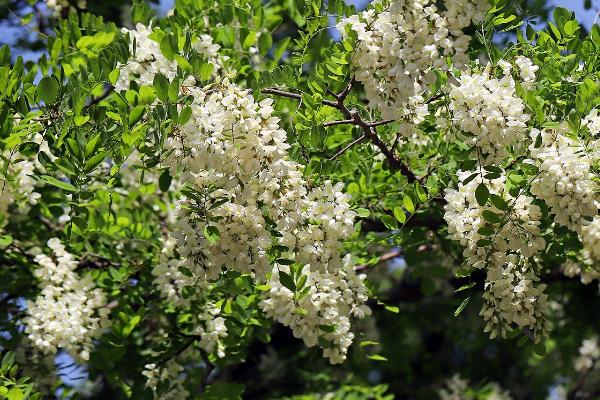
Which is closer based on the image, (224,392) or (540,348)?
(540,348)

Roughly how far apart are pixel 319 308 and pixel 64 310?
1235 mm

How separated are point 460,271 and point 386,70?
2.56ft

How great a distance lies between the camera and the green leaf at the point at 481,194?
274 centimetres

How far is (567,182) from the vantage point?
104 inches

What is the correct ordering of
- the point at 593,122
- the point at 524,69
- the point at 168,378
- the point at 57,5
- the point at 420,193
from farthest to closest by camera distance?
the point at 57,5
the point at 168,378
the point at 420,193
the point at 524,69
the point at 593,122

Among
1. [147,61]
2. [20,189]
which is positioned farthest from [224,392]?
[147,61]

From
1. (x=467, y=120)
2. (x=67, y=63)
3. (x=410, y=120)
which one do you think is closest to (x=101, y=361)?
(x=67, y=63)

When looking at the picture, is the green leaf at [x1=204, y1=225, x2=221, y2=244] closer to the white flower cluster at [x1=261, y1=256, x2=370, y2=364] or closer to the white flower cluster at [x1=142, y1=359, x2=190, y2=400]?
the white flower cluster at [x1=261, y1=256, x2=370, y2=364]

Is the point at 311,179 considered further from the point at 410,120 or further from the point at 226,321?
the point at 226,321

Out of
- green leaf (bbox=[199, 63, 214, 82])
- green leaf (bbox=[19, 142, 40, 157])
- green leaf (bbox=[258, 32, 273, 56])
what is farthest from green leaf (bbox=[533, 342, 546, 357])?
green leaf (bbox=[19, 142, 40, 157])

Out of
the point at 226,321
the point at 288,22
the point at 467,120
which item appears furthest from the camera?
the point at 288,22

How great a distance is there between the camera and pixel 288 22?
6098 millimetres

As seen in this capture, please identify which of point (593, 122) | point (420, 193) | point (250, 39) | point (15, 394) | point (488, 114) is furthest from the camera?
point (250, 39)

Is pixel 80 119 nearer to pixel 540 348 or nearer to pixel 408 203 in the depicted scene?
pixel 408 203
